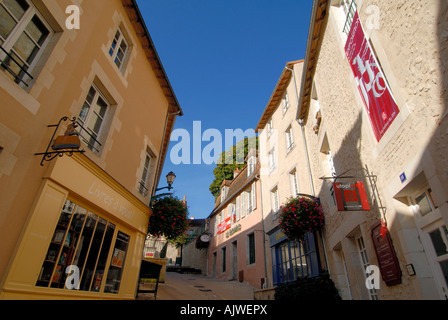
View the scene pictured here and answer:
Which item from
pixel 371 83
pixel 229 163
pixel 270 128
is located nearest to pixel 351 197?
pixel 371 83

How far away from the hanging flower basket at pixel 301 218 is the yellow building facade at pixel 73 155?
165 inches

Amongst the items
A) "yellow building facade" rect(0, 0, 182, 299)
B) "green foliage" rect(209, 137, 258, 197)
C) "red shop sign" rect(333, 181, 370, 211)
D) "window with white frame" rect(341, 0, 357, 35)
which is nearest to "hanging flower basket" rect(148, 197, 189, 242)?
"yellow building facade" rect(0, 0, 182, 299)

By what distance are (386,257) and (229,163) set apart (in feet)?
78.3

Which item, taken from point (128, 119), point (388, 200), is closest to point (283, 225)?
point (388, 200)

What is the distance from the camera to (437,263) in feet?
11.4

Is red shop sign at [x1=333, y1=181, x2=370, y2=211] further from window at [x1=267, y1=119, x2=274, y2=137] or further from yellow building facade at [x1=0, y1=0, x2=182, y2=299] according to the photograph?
window at [x1=267, y1=119, x2=274, y2=137]

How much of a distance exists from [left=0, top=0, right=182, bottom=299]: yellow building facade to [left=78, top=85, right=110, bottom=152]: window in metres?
0.02

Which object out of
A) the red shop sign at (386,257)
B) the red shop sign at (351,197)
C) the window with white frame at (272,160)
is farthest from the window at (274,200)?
the red shop sign at (386,257)

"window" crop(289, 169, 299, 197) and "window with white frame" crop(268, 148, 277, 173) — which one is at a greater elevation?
"window with white frame" crop(268, 148, 277, 173)

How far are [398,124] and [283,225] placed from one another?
16.5 ft

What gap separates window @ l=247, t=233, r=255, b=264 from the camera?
1396cm

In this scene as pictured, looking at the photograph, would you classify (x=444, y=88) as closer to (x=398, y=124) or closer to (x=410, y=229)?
(x=398, y=124)

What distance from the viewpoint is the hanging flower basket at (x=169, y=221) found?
25.0 ft
